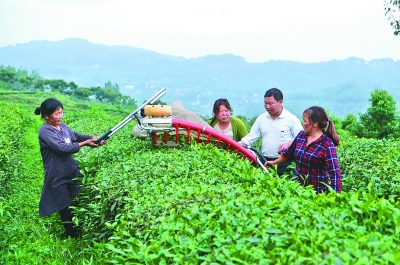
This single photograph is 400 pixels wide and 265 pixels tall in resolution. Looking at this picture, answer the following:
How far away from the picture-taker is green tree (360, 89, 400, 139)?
59.1ft

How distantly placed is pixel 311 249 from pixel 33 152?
9.20 m

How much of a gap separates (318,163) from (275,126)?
4.04ft

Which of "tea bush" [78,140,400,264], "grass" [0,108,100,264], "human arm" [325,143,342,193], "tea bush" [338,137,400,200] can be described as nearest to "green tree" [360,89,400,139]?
"tea bush" [338,137,400,200]

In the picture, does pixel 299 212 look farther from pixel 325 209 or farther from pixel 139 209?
pixel 139 209

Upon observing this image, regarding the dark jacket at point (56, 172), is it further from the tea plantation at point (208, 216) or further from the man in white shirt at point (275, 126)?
the man in white shirt at point (275, 126)

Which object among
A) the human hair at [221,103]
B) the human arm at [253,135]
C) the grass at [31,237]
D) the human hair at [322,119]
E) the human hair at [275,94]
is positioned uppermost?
the human hair at [275,94]

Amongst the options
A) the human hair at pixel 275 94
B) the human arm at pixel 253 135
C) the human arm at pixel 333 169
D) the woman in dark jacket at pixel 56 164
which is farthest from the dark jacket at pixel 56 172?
the human arm at pixel 333 169

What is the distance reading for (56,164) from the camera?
4.55m

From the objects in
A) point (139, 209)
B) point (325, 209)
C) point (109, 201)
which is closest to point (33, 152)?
point (109, 201)

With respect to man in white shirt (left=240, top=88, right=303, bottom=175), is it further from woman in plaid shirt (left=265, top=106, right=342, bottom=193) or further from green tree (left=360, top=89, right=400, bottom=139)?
green tree (left=360, top=89, right=400, bottom=139)

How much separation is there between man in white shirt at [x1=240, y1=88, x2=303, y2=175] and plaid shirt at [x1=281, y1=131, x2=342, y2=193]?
825mm

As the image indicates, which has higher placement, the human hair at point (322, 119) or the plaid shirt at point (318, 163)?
the human hair at point (322, 119)

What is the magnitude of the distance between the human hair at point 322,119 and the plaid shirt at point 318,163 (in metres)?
0.06

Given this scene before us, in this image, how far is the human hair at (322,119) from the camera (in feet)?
12.6
